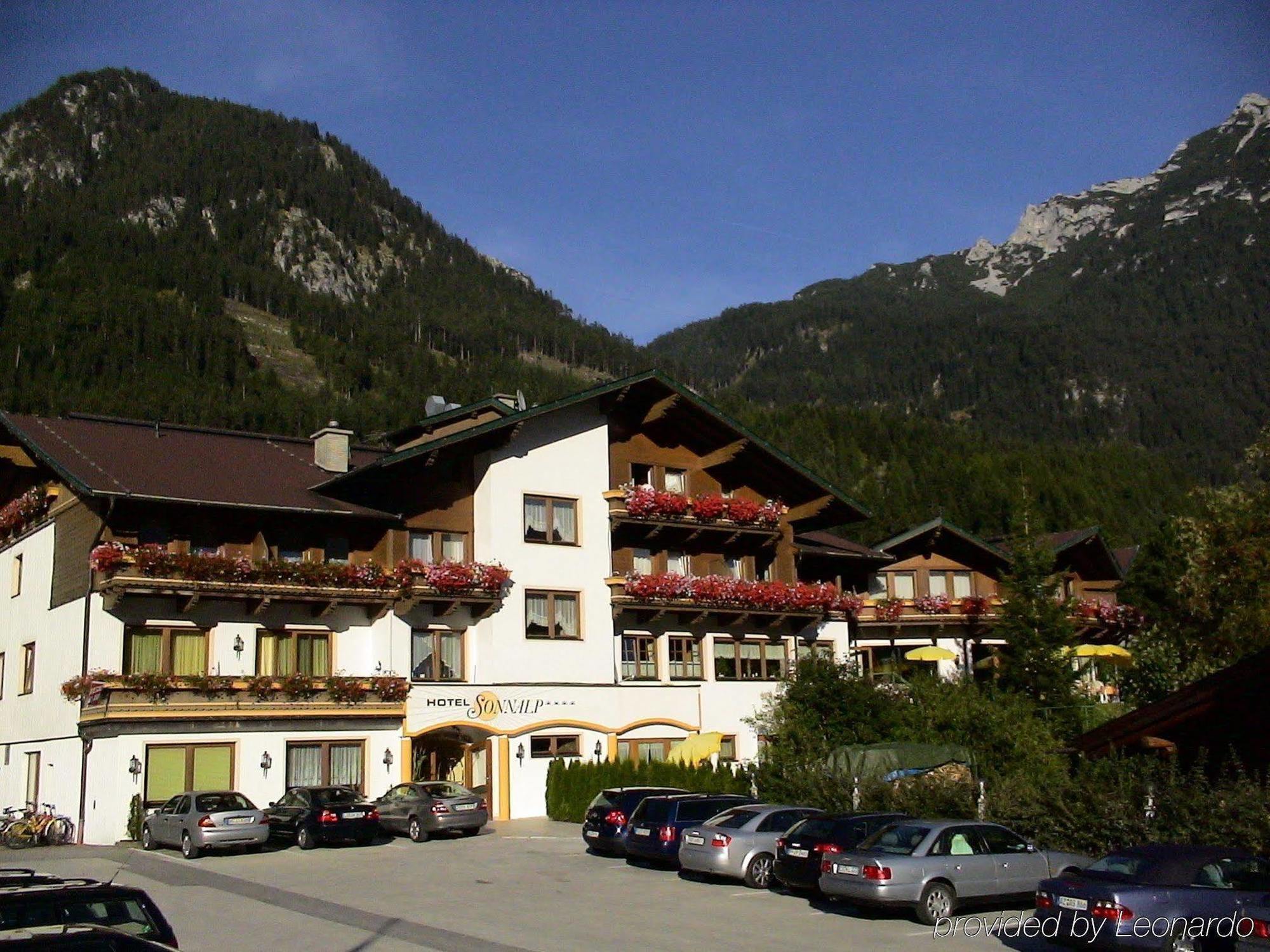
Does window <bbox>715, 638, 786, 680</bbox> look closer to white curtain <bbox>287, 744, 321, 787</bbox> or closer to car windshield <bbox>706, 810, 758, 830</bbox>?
white curtain <bbox>287, 744, 321, 787</bbox>

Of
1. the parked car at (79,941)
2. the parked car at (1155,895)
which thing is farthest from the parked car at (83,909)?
the parked car at (1155,895)

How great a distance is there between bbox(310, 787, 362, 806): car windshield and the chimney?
38.5 ft

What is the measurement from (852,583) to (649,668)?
37.4 feet

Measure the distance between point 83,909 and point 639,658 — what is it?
31.8 metres

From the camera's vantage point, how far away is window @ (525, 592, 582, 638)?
40.4 metres

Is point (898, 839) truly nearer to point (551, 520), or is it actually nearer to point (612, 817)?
point (612, 817)

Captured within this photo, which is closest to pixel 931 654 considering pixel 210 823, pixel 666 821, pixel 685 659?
pixel 685 659

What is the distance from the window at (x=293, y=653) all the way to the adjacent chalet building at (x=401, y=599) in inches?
2.8

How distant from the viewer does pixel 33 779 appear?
37062mm

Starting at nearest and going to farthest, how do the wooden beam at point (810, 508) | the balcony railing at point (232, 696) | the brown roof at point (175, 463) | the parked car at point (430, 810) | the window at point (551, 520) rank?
1. the parked car at point (430, 810)
2. the balcony railing at point (232, 696)
3. the brown roof at point (175, 463)
4. the window at point (551, 520)
5. the wooden beam at point (810, 508)

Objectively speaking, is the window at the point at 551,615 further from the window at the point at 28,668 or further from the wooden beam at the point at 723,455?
the window at the point at 28,668

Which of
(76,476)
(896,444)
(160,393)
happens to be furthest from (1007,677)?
(160,393)

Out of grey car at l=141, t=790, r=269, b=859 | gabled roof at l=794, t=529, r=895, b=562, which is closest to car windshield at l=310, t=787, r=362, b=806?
grey car at l=141, t=790, r=269, b=859

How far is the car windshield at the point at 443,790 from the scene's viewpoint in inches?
1281
